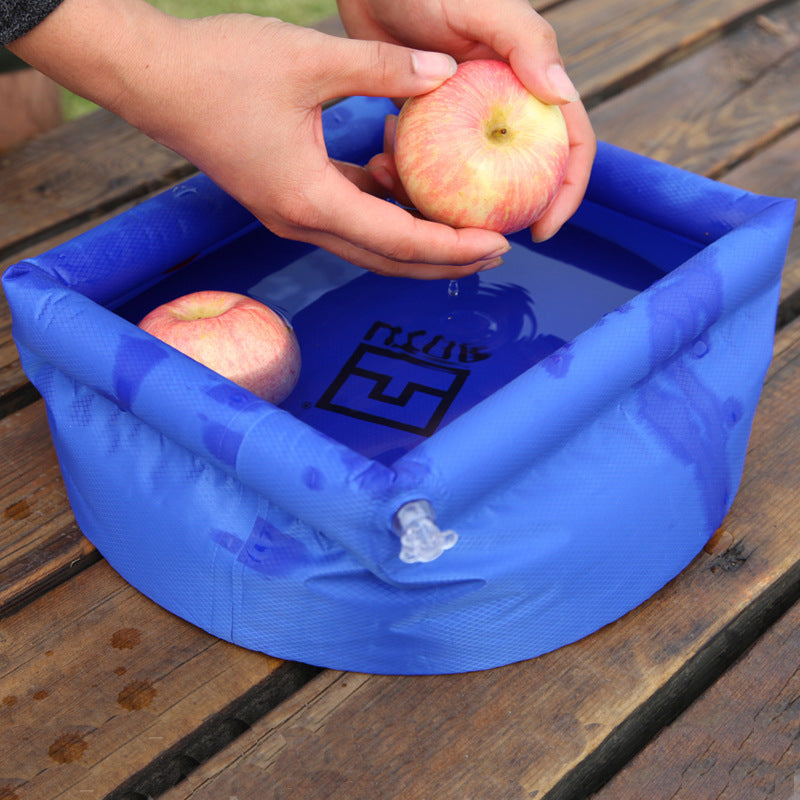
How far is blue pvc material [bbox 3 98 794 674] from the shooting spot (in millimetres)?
842

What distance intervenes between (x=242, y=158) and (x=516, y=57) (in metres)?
0.35

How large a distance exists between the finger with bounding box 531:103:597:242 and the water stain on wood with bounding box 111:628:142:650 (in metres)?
0.66

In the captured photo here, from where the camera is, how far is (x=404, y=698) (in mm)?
943

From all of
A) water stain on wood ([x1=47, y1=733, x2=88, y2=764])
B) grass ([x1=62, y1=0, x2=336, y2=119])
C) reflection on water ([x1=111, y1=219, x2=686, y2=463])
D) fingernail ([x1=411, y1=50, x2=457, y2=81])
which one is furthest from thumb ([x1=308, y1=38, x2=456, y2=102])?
grass ([x1=62, y1=0, x2=336, y2=119])

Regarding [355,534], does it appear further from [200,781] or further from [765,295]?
[765,295]

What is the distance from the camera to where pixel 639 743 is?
942mm

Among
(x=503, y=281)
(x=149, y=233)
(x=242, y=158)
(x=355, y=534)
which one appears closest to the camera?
(x=355, y=534)

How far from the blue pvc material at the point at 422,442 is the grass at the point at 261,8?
6.24 feet

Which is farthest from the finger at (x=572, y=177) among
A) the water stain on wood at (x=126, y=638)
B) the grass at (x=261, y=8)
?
the grass at (x=261, y=8)

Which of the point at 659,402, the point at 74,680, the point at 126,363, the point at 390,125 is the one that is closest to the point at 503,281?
the point at 390,125

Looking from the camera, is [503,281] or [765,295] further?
[503,281]

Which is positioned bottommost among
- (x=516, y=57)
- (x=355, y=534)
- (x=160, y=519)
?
(x=160, y=519)

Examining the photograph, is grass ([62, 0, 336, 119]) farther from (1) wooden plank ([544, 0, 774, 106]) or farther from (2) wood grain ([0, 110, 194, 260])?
(2) wood grain ([0, 110, 194, 260])

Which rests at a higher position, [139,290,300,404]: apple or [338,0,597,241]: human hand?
[338,0,597,241]: human hand
